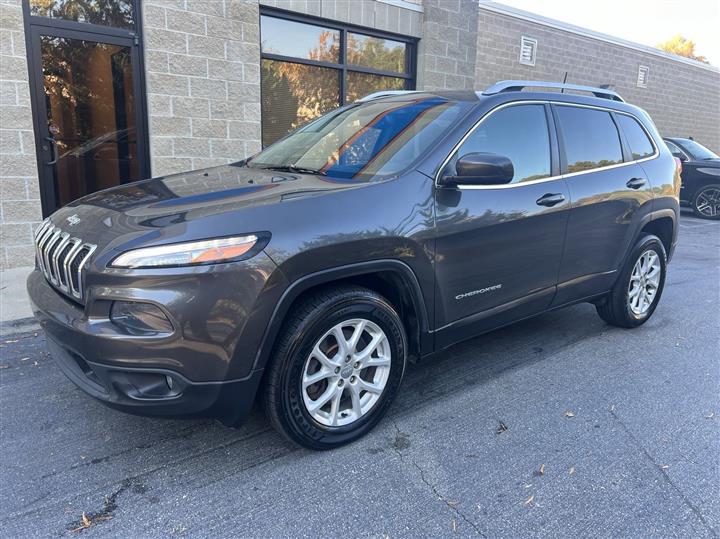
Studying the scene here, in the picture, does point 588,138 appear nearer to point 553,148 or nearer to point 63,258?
point 553,148

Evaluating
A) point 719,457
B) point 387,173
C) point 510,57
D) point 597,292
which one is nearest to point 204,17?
point 387,173

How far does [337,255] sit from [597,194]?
231 centimetres

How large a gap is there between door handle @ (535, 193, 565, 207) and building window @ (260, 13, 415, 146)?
16.0ft

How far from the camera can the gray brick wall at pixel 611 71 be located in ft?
46.9

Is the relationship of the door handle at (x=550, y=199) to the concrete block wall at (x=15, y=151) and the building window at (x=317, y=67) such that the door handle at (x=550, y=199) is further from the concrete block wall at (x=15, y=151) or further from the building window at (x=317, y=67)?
the concrete block wall at (x=15, y=151)

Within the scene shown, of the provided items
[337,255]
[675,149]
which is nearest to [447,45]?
[675,149]

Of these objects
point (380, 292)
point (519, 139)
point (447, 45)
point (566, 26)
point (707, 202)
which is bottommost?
point (707, 202)

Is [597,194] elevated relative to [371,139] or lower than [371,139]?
lower

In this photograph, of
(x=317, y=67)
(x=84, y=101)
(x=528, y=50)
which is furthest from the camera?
Answer: (x=528, y=50)

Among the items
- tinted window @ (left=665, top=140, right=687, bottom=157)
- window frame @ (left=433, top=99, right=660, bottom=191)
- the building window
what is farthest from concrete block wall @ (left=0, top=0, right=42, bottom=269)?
tinted window @ (left=665, top=140, right=687, bottom=157)

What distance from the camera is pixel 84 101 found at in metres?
6.52

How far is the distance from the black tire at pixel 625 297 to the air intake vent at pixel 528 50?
11.8m

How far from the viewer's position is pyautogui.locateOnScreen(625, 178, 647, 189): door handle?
4228mm

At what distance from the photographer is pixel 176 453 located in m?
2.75
